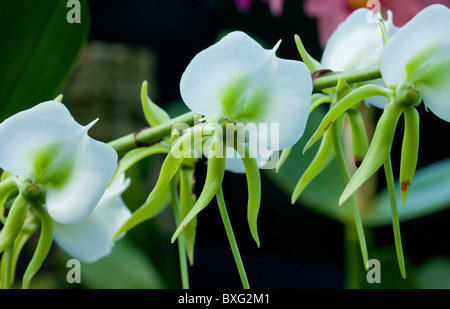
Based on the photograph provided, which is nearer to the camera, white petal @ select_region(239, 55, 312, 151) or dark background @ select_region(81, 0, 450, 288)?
white petal @ select_region(239, 55, 312, 151)

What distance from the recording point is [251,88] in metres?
0.26

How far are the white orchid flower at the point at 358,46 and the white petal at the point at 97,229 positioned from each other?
16cm

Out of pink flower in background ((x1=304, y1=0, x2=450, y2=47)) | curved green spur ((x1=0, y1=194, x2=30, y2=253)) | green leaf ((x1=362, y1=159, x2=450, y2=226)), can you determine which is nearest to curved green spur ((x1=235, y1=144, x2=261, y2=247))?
curved green spur ((x1=0, y1=194, x2=30, y2=253))

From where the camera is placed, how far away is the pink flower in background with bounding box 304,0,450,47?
0.54m

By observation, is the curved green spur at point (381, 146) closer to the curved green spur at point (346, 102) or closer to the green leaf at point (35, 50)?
the curved green spur at point (346, 102)

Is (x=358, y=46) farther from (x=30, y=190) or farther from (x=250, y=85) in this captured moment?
(x=30, y=190)

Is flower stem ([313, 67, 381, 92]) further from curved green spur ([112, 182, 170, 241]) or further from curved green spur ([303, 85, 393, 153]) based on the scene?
curved green spur ([112, 182, 170, 241])

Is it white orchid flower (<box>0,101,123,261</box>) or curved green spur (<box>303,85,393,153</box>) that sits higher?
curved green spur (<box>303,85,393,153</box>)

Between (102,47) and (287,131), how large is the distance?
137 centimetres

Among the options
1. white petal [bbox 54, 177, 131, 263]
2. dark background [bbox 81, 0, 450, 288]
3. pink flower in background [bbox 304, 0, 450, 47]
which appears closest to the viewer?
white petal [bbox 54, 177, 131, 263]

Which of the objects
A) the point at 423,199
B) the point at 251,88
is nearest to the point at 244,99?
the point at 251,88

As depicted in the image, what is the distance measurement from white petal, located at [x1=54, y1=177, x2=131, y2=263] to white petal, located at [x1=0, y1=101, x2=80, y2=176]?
0.11m

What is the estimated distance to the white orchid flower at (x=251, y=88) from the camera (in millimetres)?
245

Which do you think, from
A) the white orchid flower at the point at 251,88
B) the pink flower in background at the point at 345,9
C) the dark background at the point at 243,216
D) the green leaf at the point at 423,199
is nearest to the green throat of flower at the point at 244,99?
the white orchid flower at the point at 251,88
